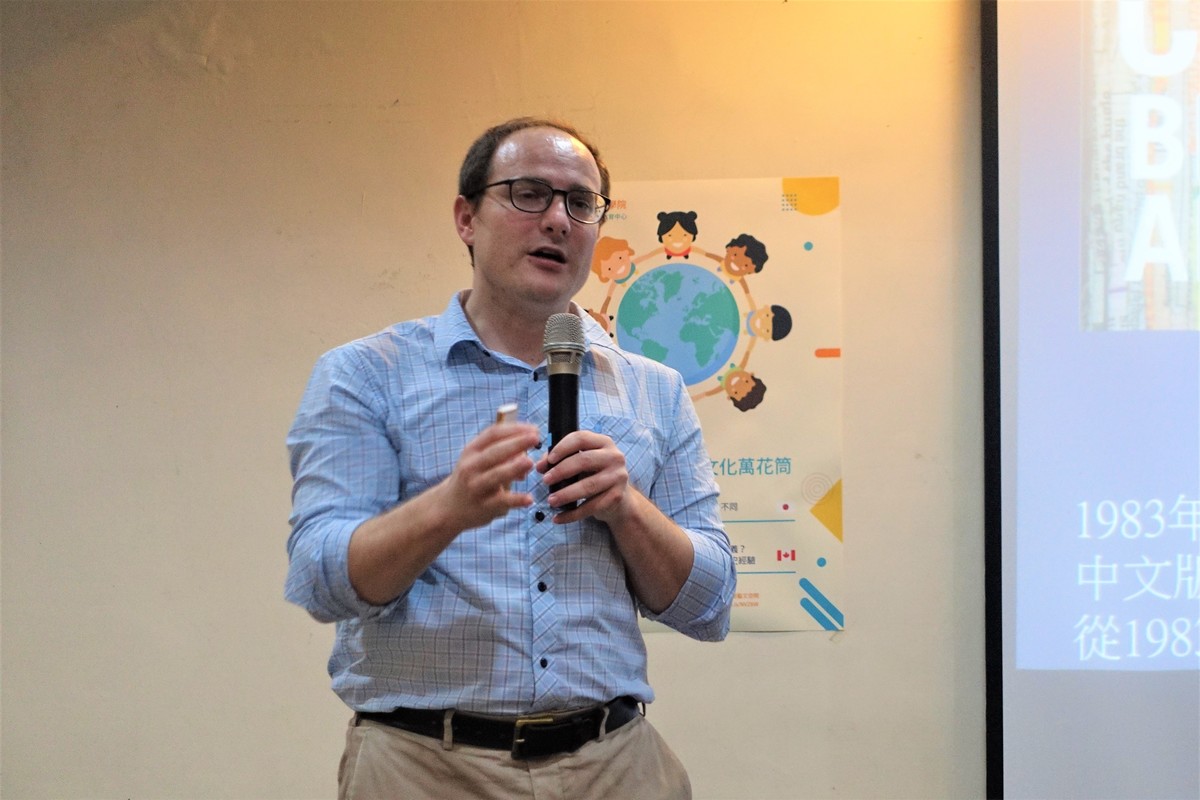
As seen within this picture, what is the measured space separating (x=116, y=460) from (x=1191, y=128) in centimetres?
268

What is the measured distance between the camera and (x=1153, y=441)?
89.0 inches

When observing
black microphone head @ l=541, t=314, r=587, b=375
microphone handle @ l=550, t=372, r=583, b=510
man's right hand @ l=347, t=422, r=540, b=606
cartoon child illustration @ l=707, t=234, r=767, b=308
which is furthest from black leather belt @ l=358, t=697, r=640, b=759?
cartoon child illustration @ l=707, t=234, r=767, b=308

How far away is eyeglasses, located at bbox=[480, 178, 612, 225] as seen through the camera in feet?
4.63

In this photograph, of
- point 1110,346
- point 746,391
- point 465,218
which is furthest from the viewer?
point 746,391

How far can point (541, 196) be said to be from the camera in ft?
4.66

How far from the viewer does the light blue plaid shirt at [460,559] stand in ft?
4.11

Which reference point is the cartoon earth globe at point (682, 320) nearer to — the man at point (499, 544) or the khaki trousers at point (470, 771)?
the man at point (499, 544)

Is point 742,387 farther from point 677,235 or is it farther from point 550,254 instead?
point 550,254

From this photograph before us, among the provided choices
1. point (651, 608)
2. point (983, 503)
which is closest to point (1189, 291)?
point (983, 503)

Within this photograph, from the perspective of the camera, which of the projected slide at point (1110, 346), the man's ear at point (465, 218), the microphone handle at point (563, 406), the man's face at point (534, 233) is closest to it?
the microphone handle at point (563, 406)

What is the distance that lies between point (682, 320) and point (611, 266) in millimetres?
218

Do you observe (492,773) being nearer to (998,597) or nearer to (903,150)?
(998,597)

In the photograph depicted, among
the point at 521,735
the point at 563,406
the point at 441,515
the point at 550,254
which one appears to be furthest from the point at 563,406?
the point at 521,735

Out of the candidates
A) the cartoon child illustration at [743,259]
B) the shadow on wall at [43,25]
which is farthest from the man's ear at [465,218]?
the shadow on wall at [43,25]
